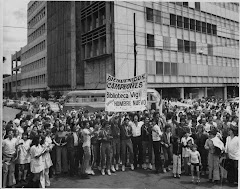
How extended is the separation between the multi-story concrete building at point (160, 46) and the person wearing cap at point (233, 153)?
13505mm

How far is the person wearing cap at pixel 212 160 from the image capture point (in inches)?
249

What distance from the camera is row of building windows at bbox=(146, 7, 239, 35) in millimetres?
20663

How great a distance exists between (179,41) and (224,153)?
17572mm

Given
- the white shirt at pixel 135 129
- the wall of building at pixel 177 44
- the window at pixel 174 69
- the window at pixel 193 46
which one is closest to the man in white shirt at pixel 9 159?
the white shirt at pixel 135 129

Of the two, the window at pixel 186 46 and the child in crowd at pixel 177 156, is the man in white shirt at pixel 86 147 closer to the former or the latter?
the child in crowd at pixel 177 156

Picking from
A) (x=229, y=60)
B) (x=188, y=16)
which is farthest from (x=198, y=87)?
(x=188, y=16)

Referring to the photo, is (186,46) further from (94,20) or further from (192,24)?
(94,20)

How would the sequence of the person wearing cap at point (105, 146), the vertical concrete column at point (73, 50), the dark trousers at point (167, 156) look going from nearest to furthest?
the person wearing cap at point (105, 146), the dark trousers at point (167, 156), the vertical concrete column at point (73, 50)

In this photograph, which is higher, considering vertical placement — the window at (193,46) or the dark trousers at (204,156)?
the window at (193,46)

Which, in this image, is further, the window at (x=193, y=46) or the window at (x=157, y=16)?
the window at (x=193, y=46)

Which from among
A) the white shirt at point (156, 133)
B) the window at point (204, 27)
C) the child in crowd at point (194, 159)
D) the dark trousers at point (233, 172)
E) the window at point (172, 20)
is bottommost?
the dark trousers at point (233, 172)

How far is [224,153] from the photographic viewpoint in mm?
6457

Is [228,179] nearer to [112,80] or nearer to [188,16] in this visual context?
[112,80]

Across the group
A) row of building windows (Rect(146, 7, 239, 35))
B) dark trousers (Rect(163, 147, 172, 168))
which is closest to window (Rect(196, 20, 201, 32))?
row of building windows (Rect(146, 7, 239, 35))
